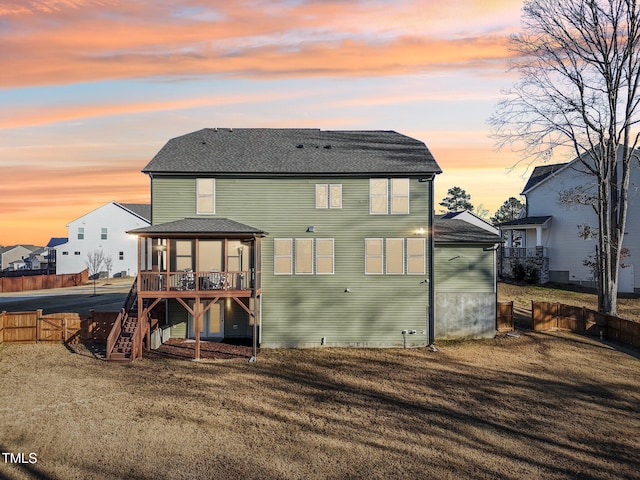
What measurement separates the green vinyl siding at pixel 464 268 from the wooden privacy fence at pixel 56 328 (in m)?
15.3

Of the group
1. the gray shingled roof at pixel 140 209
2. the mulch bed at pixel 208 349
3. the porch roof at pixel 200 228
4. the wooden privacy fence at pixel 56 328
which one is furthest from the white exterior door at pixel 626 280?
the gray shingled roof at pixel 140 209

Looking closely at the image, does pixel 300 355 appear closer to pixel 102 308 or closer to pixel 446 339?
pixel 446 339

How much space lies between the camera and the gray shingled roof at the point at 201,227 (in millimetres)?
19125

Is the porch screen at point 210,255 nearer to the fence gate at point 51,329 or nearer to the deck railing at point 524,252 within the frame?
the fence gate at point 51,329

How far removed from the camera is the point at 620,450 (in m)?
11.5

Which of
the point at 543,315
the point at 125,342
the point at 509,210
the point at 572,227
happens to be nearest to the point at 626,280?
the point at 572,227

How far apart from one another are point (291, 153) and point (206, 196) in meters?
4.52

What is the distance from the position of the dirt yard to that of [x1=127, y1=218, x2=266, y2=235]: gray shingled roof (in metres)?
5.15

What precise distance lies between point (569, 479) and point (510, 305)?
48.8ft

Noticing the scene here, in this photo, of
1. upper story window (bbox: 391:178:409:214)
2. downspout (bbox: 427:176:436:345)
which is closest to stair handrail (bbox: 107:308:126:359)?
upper story window (bbox: 391:178:409:214)

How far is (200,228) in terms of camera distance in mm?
19688

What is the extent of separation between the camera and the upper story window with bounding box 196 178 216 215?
21422 mm

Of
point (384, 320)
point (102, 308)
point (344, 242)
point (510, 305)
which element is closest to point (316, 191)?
point (344, 242)

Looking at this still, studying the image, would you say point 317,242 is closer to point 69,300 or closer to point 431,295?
point 431,295
